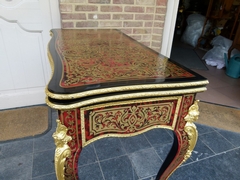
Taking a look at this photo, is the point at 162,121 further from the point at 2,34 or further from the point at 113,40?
the point at 2,34

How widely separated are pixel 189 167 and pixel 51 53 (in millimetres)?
1205

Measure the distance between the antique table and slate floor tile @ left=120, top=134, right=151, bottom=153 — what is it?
2.06 feet

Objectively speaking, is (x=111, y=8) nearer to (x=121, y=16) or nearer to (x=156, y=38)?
(x=121, y=16)

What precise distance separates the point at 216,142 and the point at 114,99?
1.38 m

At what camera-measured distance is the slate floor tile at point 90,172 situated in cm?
123

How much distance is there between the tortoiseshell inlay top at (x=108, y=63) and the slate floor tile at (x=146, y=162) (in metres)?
0.82

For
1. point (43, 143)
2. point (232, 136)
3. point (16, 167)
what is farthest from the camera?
point (232, 136)

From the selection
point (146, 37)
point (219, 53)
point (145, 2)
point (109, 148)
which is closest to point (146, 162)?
point (109, 148)

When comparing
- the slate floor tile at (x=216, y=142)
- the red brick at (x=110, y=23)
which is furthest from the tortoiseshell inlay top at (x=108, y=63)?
the slate floor tile at (x=216, y=142)

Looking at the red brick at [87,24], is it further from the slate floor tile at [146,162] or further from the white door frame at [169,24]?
the slate floor tile at [146,162]

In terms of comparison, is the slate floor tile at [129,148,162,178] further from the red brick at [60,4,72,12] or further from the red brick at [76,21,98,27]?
the red brick at [60,4,72,12]

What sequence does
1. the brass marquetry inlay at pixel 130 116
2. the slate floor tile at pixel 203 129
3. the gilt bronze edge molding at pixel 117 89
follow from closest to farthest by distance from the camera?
the gilt bronze edge molding at pixel 117 89
the brass marquetry inlay at pixel 130 116
the slate floor tile at pixel 203 129

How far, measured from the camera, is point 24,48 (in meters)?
1.72

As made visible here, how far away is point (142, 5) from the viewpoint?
1710 millimetres
